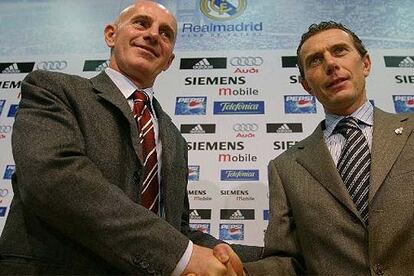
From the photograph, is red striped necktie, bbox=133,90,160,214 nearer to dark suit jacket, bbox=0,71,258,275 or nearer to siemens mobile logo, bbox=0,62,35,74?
dark suit jacket, bbox=0,71,258,275

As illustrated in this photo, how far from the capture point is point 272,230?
1.64 m

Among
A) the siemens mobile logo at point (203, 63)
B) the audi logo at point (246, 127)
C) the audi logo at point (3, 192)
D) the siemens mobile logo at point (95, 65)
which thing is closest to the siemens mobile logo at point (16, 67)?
the siemens mobile logo at point (95, 65)

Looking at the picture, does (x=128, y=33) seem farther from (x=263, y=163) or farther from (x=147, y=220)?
(x=263, y=163)

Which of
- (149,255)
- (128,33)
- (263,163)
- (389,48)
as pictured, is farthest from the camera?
(389,48)

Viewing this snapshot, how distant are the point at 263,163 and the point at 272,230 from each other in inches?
39.1

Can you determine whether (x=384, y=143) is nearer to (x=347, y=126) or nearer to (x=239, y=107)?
(x=347, y=126)

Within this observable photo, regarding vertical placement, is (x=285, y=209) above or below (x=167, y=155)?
below

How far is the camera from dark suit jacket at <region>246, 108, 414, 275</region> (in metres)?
1.33

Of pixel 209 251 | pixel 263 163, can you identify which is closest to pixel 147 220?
pixel 209 251

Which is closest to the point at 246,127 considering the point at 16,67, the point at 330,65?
the point at 330,65

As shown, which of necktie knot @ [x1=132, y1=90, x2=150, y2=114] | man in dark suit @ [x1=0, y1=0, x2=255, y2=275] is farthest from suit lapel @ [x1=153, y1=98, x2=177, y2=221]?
necktie knot @ [x1=132, y1=90, x2=150, y2=114]

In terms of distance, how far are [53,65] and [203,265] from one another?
261 centimetres

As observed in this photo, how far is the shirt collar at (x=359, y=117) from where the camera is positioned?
1673mm

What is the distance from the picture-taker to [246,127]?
8.98 ft
